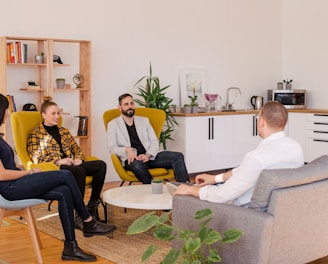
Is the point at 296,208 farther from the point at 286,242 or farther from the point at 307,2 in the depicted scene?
the point at 307,2

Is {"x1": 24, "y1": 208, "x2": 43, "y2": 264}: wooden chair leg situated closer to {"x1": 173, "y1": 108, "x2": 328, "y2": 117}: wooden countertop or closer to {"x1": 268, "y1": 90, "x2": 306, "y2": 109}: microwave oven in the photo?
{"x1": 173, "y1": 108, "x2": 328, "y2": 117}: wooden countertop

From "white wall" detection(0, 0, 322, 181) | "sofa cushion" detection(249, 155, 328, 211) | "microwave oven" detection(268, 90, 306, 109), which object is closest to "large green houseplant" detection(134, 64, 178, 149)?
"white wall" detection(0, 0, 322, 181)

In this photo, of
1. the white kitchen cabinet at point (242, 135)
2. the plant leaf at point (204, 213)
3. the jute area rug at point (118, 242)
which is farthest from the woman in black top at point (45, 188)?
the white kitchen cabinet at point (242, 135)

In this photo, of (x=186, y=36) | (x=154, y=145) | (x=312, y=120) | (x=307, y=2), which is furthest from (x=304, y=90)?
(x=154, y=145)

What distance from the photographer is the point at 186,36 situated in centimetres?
791

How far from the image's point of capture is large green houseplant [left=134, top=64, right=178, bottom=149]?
23.6 ft

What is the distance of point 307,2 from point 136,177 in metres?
4.69

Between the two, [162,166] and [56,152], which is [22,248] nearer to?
[56,152]

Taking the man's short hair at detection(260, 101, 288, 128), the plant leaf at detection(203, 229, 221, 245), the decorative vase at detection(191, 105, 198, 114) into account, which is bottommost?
the plant leaf at detection(203, 229, 221, 245)

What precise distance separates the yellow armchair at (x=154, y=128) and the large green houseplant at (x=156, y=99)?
2.98 feet

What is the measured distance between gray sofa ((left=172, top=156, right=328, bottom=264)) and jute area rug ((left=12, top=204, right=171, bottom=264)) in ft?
2.87

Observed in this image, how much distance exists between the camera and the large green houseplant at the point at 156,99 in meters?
7.18

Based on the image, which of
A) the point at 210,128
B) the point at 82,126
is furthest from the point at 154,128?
the point at 210,128

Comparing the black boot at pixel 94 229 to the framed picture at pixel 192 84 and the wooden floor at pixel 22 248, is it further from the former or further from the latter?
the framed picture at pixel 192 84
